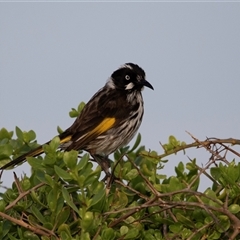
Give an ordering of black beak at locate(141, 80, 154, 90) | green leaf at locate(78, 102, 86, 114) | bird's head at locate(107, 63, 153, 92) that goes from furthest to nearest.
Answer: bird's head at locate(107, 63, 153, 92), black beak at locate(141, 80, 154, 90), green leaf at locate(78, 102, 86, 114)

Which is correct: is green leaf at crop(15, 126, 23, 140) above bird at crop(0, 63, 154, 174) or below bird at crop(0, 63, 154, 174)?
below

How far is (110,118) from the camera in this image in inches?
285

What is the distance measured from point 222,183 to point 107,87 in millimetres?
4403

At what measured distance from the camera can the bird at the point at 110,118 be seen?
22.3 feet

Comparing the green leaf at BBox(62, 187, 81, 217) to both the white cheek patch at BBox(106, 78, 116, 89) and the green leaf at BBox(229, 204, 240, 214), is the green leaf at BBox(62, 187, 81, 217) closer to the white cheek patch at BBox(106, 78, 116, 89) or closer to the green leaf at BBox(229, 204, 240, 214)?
the green leaf at BBox(229, 204, 240, 214)

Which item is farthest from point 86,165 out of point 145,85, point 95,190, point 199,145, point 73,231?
point 145,85

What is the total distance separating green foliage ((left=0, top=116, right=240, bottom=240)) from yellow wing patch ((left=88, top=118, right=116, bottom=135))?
10.1 ft

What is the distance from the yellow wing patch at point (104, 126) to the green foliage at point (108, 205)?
121 inches

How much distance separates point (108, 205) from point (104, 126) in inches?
139

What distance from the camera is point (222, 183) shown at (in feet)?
12.1

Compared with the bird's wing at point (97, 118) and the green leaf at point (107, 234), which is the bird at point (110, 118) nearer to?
the bird's wing at point (97, 118)

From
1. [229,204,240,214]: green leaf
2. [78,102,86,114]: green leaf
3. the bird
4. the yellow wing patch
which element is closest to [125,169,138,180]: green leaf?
[229,204,240,214]: green leaf

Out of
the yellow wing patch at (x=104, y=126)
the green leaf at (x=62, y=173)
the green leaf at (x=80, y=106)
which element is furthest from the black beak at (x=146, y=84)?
the green leaf at (x=62, y=173)

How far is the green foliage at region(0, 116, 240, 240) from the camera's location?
11.3ft
